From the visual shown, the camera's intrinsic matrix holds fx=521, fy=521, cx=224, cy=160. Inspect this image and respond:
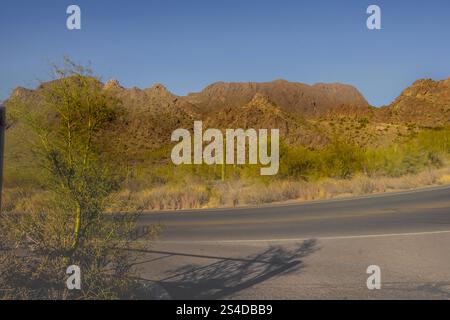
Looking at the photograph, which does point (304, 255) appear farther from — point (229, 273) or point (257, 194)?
point (257, 194)

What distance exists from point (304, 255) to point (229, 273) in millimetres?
1958

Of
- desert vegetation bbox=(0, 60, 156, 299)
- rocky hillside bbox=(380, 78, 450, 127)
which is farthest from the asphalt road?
rocky hillside bbox=(380, 78, 450, 127)

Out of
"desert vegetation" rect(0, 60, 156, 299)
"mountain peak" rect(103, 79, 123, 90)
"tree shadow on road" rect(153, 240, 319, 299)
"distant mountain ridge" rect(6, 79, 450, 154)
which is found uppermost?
"distant mountain ridge" rect(6, 79, 450, 154)

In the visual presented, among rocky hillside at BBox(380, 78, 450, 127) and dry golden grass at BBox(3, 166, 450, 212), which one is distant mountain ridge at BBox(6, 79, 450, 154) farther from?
dry golden grass at BBox(3, 166, 450, 212)

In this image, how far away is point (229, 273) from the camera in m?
8.53

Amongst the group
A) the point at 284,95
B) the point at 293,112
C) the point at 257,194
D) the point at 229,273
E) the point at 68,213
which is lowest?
the point at 229,273

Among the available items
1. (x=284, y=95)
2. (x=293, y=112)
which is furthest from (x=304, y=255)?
(x=284, y=95)

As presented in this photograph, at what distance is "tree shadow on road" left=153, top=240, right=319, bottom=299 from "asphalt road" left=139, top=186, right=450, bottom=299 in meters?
0.02

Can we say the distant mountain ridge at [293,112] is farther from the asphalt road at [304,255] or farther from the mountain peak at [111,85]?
the mountain peak at [111,85]

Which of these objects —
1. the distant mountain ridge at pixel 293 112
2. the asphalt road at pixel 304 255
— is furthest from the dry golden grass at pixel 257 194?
the distant mountain ridge at pixel 293 112

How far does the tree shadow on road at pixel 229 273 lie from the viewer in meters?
7.35

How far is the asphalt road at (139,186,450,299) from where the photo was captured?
7254 millimetres
